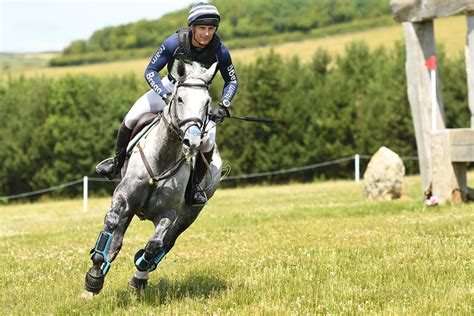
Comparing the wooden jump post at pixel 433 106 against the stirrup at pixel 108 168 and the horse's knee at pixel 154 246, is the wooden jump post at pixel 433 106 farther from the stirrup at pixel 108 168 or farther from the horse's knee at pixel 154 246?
the horse's knee at pixel 154 246

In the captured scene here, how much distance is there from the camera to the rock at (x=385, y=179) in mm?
24219

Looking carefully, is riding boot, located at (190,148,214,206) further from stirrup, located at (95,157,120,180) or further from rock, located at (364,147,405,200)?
rock, located at (364,147,405,200)

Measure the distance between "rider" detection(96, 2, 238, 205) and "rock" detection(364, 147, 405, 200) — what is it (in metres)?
15.7

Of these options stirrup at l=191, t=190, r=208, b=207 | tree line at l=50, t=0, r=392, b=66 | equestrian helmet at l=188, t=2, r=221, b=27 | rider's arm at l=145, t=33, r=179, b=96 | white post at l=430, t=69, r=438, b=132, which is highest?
tree line at l=50, t=0, r=392, b=66

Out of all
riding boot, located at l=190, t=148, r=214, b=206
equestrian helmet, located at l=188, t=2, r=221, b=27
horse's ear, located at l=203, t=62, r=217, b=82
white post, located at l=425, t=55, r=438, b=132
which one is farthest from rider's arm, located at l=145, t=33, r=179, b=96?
white post, located at l=425, t=55, r=438, b=132

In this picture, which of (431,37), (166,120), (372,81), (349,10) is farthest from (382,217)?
(349,10)

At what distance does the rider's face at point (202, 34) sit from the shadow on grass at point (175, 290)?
3008 millimetres

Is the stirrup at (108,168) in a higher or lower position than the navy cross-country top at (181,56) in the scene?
lower

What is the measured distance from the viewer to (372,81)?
5294 centimetres

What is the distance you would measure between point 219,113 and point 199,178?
4.75ft

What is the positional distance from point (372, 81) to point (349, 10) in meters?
48.0

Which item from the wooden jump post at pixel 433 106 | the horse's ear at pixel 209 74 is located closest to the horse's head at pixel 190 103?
the horse's ear at pixel 209 74

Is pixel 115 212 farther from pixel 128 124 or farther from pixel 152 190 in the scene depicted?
pixel 128 124

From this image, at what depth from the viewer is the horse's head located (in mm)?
7309
